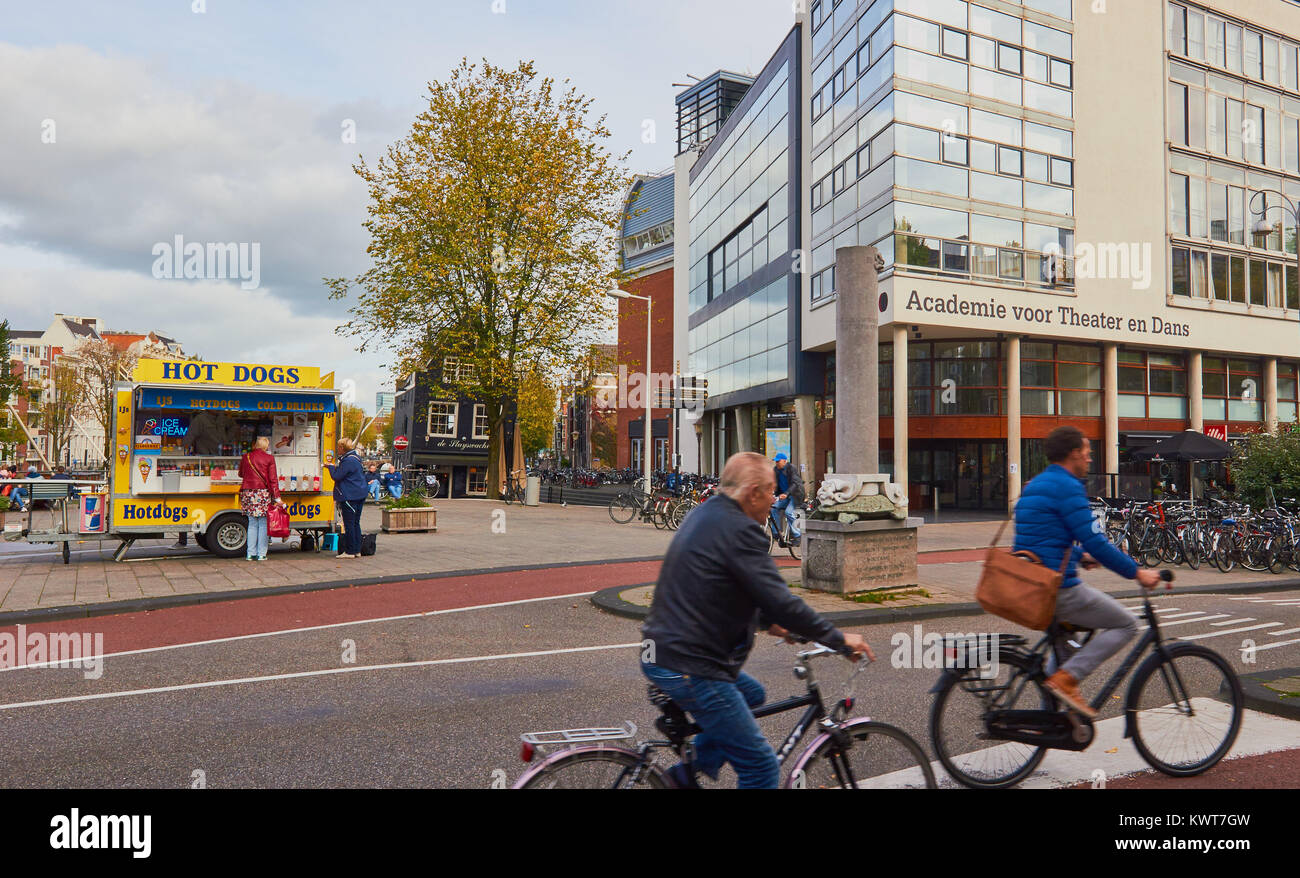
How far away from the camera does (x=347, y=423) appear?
107688 millimetres

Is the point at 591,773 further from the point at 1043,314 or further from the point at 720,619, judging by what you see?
the point at 1043,314

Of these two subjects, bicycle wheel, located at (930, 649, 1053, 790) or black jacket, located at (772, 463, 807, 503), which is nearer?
bicycle wheel, located at (930, 649, 1053, 790)

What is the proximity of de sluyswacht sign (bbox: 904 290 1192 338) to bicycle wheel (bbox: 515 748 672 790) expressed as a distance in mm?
25922

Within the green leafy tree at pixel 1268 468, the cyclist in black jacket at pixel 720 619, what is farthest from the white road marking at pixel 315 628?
the green leafy tree at pixel 1268 468

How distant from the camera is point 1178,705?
4465 millimetres

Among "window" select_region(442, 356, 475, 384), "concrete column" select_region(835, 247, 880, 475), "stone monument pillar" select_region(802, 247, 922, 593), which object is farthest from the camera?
"window" select_region(442, 356, 475, 384)

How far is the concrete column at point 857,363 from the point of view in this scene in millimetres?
10984

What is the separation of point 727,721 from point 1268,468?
21.4 metres

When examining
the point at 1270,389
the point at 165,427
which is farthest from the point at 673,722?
the point at 1270,389

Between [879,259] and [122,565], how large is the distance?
38.4ft

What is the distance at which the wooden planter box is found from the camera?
19.4m

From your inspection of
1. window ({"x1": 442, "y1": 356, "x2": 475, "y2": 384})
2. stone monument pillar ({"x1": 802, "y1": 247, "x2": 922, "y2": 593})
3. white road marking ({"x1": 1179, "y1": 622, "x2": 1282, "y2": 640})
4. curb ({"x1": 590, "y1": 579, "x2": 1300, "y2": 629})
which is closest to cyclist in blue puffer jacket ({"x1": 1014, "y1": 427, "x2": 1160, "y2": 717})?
curb ({"x1": 590, "y1": 579, "x2": 1300, "y2": 629})

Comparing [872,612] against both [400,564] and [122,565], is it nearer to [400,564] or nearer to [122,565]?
[400,564]

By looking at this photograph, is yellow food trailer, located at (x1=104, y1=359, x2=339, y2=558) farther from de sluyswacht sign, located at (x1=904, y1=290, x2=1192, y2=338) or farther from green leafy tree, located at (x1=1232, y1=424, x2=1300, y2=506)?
green leafy tree, located at (x1=1232, y1=424, x2=1300, y2=506)
